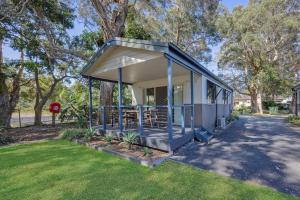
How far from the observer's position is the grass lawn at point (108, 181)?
3.48 metres

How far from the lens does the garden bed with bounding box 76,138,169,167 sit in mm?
5077

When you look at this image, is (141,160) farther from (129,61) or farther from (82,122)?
(82,122)

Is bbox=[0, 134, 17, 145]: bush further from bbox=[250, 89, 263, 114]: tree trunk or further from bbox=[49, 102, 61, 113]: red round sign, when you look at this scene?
bbox=[250, 89, 263, 114]: tree trunk

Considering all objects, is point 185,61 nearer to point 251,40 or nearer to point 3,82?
point 3,82

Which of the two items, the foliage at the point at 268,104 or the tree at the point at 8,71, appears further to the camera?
the foliage at the point at 268,104

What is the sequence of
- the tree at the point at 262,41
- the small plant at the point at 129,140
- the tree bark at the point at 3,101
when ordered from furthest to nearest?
1. the tree at the point at 262,41
2. the tree bark at the point at 3,101
3. the small plant at the point at 129,140

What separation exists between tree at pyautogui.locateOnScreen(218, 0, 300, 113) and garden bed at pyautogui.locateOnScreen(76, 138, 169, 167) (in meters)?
19.4

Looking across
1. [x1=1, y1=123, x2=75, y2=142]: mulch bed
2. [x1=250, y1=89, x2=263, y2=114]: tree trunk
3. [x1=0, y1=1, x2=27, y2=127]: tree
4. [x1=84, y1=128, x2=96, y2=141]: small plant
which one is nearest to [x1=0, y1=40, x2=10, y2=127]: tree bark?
[x1=0, y1=1, x2=27, y2=127]: tree

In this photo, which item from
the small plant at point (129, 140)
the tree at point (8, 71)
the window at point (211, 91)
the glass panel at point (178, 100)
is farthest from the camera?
the tree at point (8, 71)

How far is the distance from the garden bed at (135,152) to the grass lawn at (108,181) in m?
0.21

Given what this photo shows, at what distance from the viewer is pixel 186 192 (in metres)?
3.56

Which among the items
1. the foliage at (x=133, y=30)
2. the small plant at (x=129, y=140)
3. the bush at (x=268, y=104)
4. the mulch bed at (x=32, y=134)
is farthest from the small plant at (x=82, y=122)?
the bush at (x=268, y=104)

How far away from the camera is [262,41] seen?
24.1 meters

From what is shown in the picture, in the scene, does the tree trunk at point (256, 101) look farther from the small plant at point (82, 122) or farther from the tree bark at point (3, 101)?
the tree bark at point (3, 101)
